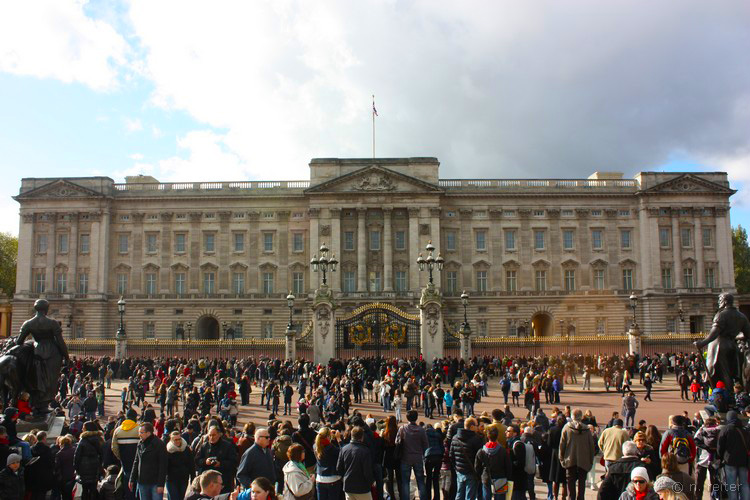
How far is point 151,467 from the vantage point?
10.5 meters

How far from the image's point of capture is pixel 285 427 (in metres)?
12.6

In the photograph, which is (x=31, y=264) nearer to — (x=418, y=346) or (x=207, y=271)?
(x=207, y=271)

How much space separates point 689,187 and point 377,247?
99.2 feet

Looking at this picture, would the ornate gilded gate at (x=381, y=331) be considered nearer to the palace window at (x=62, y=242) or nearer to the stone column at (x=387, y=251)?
the stone column at (x=387, y=251)

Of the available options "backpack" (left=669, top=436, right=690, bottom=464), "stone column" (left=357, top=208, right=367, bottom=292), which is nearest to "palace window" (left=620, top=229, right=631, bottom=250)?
"stone column" (left=357, top=208, right=367, bottom=292)

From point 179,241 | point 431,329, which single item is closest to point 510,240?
point 431,329

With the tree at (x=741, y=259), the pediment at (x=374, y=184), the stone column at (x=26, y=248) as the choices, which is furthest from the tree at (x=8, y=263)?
the tree at (x=741, y=259)

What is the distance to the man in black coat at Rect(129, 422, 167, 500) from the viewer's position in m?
10.4

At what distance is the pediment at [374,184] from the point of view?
197 ft

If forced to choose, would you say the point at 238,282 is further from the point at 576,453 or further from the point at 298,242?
the point at 576,453

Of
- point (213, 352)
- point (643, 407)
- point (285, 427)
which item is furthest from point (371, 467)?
point (213, 352)

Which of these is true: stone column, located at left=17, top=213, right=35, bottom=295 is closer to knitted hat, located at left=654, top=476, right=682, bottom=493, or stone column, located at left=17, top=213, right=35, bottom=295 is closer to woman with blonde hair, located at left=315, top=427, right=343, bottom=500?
woman with blonde hair, located at left=315, top=427, right=343, bottom=500

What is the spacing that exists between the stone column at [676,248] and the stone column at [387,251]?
26.7 m

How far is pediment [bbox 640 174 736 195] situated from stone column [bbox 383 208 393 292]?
79.6 feet
